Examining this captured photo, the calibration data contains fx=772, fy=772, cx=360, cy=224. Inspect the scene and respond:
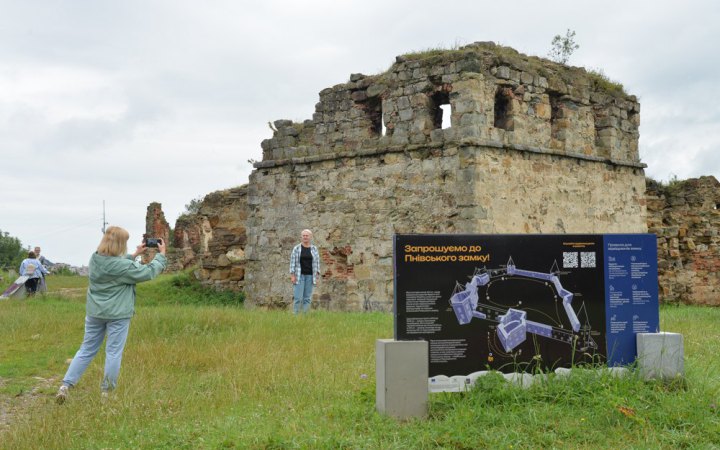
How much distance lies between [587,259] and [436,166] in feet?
22.6

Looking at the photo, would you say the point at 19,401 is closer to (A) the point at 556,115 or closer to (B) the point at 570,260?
(B) the point at 570,260

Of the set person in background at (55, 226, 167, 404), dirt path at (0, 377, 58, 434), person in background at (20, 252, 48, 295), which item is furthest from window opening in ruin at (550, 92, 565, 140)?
person in background at (20, 252, 48, 295)

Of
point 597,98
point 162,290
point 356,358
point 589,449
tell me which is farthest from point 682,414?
point 162,290

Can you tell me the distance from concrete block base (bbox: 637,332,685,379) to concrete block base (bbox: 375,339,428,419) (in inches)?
78.0

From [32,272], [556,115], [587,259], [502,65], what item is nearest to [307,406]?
[587,259]

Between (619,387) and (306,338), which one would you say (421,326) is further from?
(306,338)

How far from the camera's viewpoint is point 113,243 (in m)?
7.10

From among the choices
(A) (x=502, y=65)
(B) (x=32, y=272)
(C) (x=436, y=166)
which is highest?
(A) (x=502, y=65)

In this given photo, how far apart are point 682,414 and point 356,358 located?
3.66 m

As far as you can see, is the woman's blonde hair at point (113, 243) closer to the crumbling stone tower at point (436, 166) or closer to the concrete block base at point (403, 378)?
the concrete block base at point (403, 378)

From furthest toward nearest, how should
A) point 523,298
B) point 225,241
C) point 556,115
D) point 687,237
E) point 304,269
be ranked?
point 225,241, point 687,237, point 556,115, point 304,269, point 523,298

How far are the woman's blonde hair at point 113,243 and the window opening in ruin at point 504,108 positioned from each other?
8297 millimetres

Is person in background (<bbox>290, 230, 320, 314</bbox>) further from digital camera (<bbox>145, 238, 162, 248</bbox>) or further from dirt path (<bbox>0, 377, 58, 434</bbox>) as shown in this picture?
digital camera (<bbox>145, 238, 162, 248</bbox>)

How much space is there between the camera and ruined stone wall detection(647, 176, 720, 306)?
1686 cm
